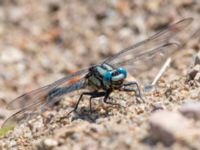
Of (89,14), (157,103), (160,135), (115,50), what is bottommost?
(160,135)

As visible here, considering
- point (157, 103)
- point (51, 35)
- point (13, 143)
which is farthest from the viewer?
point (51, 35)

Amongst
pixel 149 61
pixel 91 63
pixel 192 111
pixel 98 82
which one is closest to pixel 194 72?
pixel 98 82

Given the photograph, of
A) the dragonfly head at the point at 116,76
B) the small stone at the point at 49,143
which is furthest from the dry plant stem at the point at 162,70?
the small stone at the point at 49,143

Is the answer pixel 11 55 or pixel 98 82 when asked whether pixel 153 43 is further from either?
pixel 11 55

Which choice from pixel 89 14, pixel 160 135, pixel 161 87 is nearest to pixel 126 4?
pixel 89 14

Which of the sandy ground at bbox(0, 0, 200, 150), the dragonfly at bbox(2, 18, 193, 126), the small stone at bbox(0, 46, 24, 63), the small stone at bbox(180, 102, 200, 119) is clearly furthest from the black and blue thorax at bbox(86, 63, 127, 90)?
the small stone at bbox(0, 46, 24, 63)

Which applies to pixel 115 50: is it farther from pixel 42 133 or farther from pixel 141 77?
pixel 42 133

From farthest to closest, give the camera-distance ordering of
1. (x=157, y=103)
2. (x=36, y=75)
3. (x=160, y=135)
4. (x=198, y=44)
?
1. (x=36, y=75)
2. (x=198, y=44)
3. (x=157, y=103)
4. (x=160, y=135)
